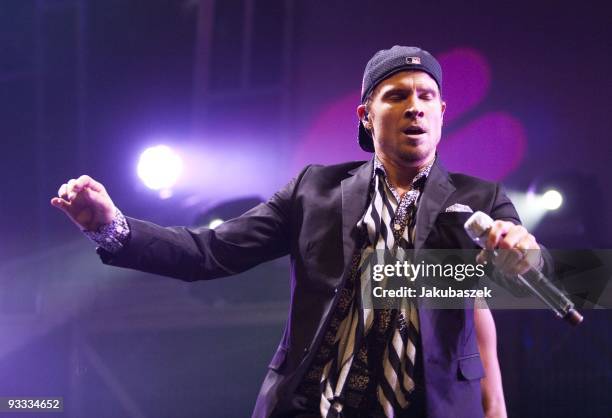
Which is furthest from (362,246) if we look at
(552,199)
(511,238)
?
(552,199)

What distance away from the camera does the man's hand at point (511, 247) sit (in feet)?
4.11

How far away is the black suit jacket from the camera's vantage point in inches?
59.1

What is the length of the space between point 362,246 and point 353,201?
14cm

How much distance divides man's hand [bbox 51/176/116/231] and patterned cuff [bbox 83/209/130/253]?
1 centimetres

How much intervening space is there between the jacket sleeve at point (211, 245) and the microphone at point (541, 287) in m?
0.68

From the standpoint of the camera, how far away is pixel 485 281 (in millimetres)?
1812

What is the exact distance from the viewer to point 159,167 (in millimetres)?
3150

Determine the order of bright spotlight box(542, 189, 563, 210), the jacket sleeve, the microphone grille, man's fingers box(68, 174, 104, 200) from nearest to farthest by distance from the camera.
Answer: the microphone grille < man's fingers box(68, 174, 104, 200) < the jacket sleeve < bright spotlight box(542, 189, 563, 210)

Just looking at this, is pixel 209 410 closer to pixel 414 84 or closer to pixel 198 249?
pixel 198 249

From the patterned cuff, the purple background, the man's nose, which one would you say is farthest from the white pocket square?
the purple background

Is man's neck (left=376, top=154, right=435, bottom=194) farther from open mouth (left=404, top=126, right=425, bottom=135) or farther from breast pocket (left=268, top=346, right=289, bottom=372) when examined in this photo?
breast pocket (left=268, top=346, right=289, bottom=372)

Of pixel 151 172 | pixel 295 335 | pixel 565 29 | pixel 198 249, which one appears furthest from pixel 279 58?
pixel 295 335

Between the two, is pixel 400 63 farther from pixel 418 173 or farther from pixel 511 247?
pixel 511 247

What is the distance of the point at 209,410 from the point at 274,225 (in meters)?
1.51
